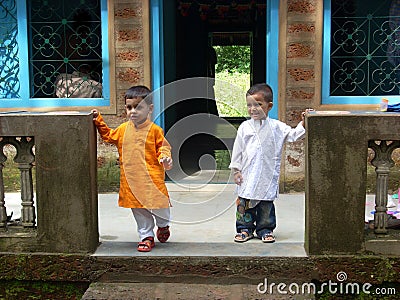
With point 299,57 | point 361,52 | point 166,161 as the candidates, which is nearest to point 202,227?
point 166,161

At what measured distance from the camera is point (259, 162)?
405 cm

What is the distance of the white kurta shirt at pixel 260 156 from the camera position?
4043mm

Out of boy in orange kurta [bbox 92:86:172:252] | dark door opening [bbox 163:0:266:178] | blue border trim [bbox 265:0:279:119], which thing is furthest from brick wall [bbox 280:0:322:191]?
dark door opening [bbox 163:0:266:178]

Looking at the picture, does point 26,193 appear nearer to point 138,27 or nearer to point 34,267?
point 34,267

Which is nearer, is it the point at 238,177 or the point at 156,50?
the point at 238,177

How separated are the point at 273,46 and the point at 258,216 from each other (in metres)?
2.52

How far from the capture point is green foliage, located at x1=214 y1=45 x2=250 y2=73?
53.9 feet

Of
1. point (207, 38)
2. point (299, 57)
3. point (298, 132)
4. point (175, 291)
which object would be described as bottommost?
point (175, 291)

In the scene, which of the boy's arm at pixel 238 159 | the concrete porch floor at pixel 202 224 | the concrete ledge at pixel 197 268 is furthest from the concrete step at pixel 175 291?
the boy's arm at pixel 238 159

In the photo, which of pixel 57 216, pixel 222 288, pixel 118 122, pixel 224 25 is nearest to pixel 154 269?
pixel 222 288

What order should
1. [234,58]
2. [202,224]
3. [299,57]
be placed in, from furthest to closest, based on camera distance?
[234,58] < [299,57] < [202,224]

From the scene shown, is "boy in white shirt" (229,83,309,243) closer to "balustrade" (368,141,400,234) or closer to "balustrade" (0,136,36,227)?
"balustrade" (368,141,400,234)

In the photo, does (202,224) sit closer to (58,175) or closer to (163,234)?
(163,234)

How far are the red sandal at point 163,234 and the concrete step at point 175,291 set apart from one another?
42cm
